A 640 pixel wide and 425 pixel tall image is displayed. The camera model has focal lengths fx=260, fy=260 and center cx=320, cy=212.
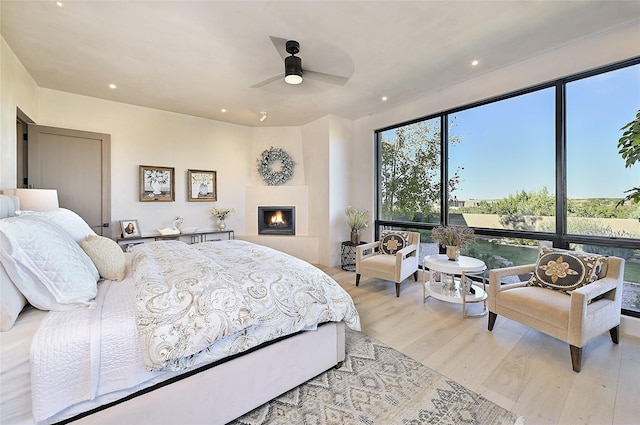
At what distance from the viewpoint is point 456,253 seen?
3047mm

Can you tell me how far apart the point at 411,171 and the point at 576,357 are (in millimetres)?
2995

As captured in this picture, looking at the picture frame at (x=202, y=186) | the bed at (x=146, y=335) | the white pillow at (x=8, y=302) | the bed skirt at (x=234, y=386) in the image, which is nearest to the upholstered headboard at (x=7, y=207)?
the bed at (x=146, y=335)

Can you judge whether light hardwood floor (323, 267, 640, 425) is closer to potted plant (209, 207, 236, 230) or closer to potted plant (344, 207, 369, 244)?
potted plant (344, 207, 369, 244)

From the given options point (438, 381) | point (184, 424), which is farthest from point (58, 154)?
point (438, 381)

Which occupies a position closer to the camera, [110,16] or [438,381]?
[438,381]

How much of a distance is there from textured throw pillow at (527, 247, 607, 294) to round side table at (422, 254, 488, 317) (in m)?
0.49

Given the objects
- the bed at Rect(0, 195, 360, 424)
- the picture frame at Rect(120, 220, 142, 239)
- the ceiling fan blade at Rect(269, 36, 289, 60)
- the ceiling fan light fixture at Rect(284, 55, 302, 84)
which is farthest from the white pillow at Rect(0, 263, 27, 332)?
the picture frame at Rect(120, 220, 142, 239)

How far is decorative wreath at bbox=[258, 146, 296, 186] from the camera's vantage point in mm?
5277

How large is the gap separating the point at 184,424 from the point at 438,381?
1611 mm

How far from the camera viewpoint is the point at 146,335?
122 cm

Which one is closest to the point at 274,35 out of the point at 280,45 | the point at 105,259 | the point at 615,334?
the point at 280,45

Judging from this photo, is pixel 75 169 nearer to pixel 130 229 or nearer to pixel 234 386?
pixel 130 229

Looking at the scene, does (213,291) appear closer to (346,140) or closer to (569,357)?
(569,357)

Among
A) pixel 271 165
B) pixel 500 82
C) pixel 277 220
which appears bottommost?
pixel 277 220
